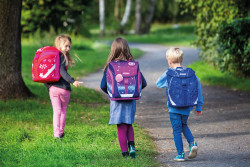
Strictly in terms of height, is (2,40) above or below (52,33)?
above

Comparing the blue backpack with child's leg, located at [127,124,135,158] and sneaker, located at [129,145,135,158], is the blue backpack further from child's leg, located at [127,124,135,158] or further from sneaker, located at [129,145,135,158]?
sneaker, located at [129,145,135,158]

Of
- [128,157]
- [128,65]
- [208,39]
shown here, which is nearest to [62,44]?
[128,65]

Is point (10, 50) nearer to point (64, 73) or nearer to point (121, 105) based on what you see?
point (64, 73)

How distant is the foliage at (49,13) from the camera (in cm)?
2539

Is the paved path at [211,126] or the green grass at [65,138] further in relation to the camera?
the paved path at [211,126]

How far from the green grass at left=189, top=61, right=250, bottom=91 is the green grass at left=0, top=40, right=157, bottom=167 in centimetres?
406

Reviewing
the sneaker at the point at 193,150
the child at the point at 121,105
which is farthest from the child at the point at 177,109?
the child at the point at 121,105

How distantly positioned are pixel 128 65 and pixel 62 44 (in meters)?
1.42

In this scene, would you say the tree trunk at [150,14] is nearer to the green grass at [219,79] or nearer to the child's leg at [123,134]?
the green grass at [219,79]

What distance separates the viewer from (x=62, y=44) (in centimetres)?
603

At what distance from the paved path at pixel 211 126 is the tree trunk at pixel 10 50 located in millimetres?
2773

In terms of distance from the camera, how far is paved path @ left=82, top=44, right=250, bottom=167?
5.48 meters

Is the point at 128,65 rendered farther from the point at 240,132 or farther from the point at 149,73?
the point at 149,73

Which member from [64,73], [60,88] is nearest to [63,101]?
[60,88]
